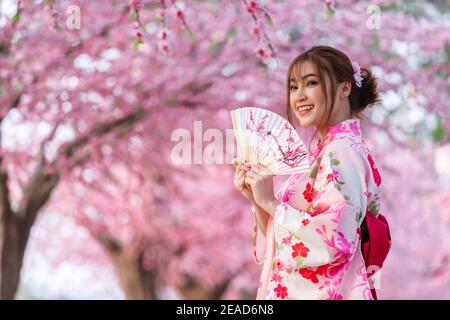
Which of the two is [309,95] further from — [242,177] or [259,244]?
[259,244]

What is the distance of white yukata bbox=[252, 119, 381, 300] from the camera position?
2.37 metres

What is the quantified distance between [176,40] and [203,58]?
363mm

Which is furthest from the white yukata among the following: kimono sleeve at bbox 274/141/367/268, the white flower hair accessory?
the white flower hair accessory

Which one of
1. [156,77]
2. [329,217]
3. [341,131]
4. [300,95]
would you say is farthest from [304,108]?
[156,77]

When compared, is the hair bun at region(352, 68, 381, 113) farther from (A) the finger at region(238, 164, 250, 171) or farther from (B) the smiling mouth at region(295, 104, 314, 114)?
(A) the finger at region(238, 164, 250, 171)

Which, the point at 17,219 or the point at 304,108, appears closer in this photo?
the point at 304,108

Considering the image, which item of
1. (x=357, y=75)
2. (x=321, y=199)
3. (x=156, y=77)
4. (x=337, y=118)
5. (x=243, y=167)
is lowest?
(x=321, y=199)

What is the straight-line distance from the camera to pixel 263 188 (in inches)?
96.7

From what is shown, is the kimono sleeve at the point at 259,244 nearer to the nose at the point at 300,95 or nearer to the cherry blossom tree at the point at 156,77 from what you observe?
the nose at the point at 300,95

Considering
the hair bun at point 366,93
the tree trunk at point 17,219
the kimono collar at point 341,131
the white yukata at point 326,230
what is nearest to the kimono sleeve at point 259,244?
the white yukata at point 326,230

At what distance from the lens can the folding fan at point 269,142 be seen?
8.25 ft

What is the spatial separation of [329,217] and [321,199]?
8 cm

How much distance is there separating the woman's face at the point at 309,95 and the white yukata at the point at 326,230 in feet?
0.36
